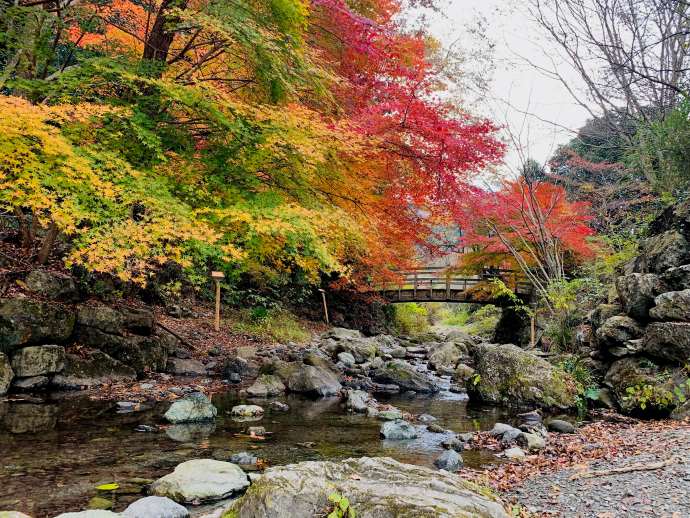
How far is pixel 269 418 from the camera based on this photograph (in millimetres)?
6910

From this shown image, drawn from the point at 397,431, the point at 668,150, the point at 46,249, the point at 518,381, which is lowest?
the point at 397,431

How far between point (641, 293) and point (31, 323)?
32.4 feet

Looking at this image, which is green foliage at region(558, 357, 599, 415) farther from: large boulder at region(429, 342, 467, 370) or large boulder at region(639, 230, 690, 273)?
large boulder at region(429, 342, 467, 370)

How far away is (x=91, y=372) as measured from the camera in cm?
812

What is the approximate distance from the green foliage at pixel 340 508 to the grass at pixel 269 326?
41.7 feet

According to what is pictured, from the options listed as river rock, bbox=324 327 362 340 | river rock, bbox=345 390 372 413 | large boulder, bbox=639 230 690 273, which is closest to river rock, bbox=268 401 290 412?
river rock, bbox=345 390 372 413

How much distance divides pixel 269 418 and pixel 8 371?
4021 millimetres

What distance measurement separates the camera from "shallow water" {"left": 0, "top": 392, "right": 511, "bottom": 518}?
13.1 ft

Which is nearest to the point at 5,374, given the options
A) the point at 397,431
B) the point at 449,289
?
the point at 397,431

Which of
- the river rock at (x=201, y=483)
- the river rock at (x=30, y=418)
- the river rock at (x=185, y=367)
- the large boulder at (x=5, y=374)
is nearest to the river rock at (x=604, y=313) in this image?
the river rock at (x=201, y=483)

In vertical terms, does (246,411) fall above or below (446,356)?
above

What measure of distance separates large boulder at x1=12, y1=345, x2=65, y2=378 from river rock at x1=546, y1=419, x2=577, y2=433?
7.63 meters

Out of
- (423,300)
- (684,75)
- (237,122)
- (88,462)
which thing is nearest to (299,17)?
(237,122)

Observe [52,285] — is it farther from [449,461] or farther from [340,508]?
[340,508]
